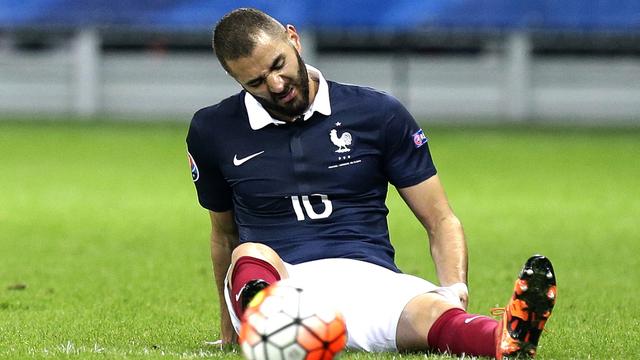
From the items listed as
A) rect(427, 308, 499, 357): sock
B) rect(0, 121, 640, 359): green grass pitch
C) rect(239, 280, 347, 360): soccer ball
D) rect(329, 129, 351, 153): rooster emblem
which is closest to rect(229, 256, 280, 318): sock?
rect(0, 121, 640, 359): green grass pitch

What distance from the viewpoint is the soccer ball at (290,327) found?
17.1ft

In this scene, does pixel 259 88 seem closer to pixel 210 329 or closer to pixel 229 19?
pixel 229 19

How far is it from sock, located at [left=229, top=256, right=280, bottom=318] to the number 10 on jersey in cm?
53

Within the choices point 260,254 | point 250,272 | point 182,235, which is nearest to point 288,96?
point 260,254

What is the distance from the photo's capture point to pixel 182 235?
44.4ft

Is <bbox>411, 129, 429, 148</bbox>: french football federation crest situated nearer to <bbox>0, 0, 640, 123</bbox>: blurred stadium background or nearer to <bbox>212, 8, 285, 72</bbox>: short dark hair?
<bbox>212, 8, 285, 72</bbox>: short dark hair

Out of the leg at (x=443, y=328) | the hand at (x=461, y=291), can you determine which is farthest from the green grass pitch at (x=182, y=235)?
the hand at (x=461, y=291)

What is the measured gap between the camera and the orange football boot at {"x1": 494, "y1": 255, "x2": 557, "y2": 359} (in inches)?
218

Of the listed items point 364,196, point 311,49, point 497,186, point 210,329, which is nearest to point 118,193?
point 497,186

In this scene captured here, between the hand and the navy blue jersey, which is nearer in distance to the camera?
the hand

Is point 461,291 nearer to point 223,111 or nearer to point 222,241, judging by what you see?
point 222,241

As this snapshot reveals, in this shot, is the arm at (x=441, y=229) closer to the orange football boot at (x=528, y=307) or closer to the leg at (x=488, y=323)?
the leg at (x=488, y=323)

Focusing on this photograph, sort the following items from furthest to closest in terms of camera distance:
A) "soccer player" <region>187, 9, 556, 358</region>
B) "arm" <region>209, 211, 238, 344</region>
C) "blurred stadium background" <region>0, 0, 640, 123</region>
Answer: "blurred stadium background" <region>0, 0, 640, 123</region> < "arm" <region>209, 211, 238, 344</region> < "soccer player" <region>187, 9, 556, 358</region>

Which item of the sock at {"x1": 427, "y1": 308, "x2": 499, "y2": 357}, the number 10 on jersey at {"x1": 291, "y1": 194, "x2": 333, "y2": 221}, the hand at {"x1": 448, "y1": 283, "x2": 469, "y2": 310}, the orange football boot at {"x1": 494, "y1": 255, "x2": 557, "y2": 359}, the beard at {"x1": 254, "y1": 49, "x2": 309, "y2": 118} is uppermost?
the beard at {"x1": 254, "y1": 49, "x2": 309, "y2": 118}
